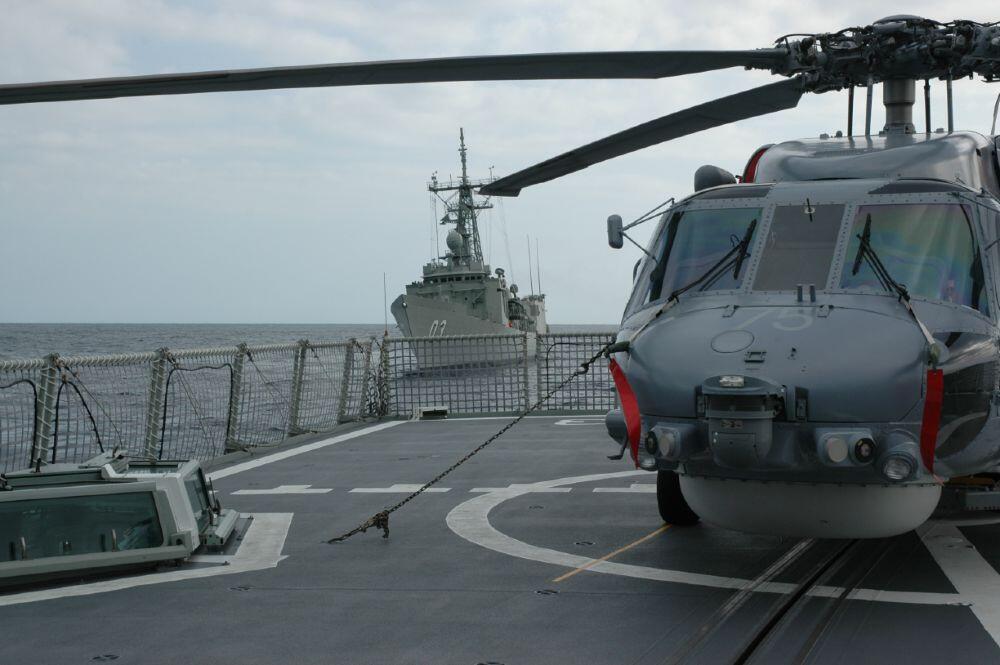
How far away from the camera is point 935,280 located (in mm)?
6008

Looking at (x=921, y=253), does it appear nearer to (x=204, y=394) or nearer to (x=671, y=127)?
(x=671, y=127)

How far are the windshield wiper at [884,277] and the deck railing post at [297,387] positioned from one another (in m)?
9.21

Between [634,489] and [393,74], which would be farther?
[634,489]

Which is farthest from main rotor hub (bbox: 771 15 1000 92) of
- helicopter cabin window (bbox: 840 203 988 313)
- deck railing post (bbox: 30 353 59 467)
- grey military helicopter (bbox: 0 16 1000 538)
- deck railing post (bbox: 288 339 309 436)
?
deck railing post (bbox: 288 339 309 436)

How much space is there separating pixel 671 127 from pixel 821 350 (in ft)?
12.5

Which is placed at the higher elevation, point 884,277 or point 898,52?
point 898,52

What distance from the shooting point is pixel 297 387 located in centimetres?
1427

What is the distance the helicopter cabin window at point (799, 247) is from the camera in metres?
6.14

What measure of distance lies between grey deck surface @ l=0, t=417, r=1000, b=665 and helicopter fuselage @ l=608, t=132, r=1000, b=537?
0.58m

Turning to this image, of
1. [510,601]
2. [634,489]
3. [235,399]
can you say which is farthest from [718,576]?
[235,399]

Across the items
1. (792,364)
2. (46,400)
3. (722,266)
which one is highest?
(722,266)

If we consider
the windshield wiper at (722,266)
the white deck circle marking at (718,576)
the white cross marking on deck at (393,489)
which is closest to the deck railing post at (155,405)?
the white cross marking on deck at (393,489)

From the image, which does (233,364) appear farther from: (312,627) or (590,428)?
(312,627)

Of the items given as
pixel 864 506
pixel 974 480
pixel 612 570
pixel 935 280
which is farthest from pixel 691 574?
pixel 935 280
